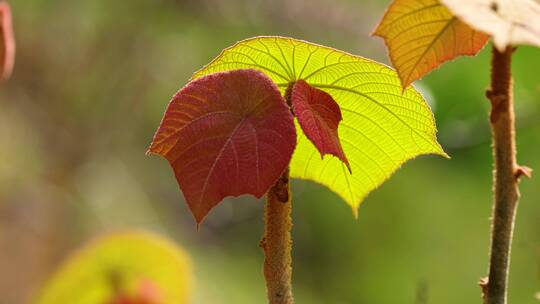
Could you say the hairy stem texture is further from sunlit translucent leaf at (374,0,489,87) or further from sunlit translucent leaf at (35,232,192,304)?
sunlit translucent leaf at (35,232,192,304)

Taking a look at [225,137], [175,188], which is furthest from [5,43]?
[175,188]

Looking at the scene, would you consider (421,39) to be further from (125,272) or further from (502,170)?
(125,272)

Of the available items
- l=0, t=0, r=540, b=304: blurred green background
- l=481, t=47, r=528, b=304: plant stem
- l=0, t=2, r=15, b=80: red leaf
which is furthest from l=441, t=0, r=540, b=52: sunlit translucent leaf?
l=0, t=0, r=540, b=304: blurred green background

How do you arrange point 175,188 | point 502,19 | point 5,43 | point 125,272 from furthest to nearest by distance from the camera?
point 175,188, point 125,272, point 5,43, point 502,19

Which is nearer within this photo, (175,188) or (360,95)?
(360,95)

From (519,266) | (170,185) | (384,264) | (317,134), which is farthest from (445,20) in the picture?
(170,185)

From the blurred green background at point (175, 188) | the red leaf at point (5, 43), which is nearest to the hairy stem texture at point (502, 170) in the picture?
the red leaf at point (5, 43)

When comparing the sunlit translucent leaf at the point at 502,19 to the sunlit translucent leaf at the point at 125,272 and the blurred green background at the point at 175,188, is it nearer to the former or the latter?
the sunlit translucent leaf at the point at 125,272
